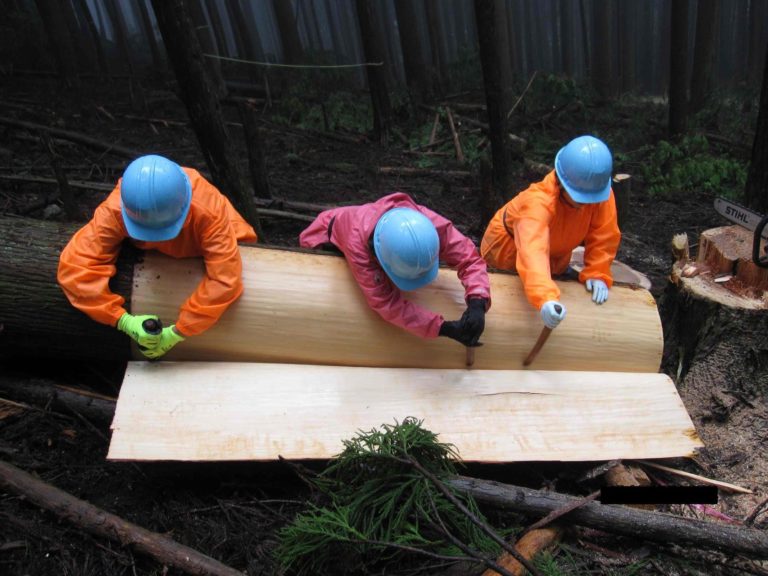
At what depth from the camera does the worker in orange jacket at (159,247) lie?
2807 millimetres

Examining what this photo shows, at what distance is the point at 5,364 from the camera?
3.48m

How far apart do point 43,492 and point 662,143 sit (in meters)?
8.68

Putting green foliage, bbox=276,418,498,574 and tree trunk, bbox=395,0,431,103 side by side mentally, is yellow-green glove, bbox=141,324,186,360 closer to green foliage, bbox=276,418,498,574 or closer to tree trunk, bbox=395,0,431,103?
green foliage, bbox=276,418,498,574

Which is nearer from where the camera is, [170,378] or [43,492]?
[43,492]

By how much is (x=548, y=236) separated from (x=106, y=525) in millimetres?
2670

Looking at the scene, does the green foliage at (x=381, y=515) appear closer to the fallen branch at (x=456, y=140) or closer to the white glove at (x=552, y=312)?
the white glove at (x=552, y=312)

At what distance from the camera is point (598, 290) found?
3.47 m

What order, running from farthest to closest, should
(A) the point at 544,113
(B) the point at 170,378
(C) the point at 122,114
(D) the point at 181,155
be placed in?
(A) the point at 544,113, (C) the point at 122,114, (D) the point at 181,155, (B) the point at 170,378

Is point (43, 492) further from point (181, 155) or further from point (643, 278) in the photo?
point (181, 155)

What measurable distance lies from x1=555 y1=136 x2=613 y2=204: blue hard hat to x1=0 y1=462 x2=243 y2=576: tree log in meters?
2.61

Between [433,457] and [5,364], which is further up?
[5,364]

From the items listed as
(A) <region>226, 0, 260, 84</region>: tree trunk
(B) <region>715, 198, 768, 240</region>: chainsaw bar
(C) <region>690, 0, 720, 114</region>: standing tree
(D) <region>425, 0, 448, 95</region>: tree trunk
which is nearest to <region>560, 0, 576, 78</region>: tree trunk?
(D) <region>425, 0, 448, 95</region>: tree trunk

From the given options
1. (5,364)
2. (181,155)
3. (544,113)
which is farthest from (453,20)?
(5,364)

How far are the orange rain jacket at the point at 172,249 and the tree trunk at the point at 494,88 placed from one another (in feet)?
12.6
